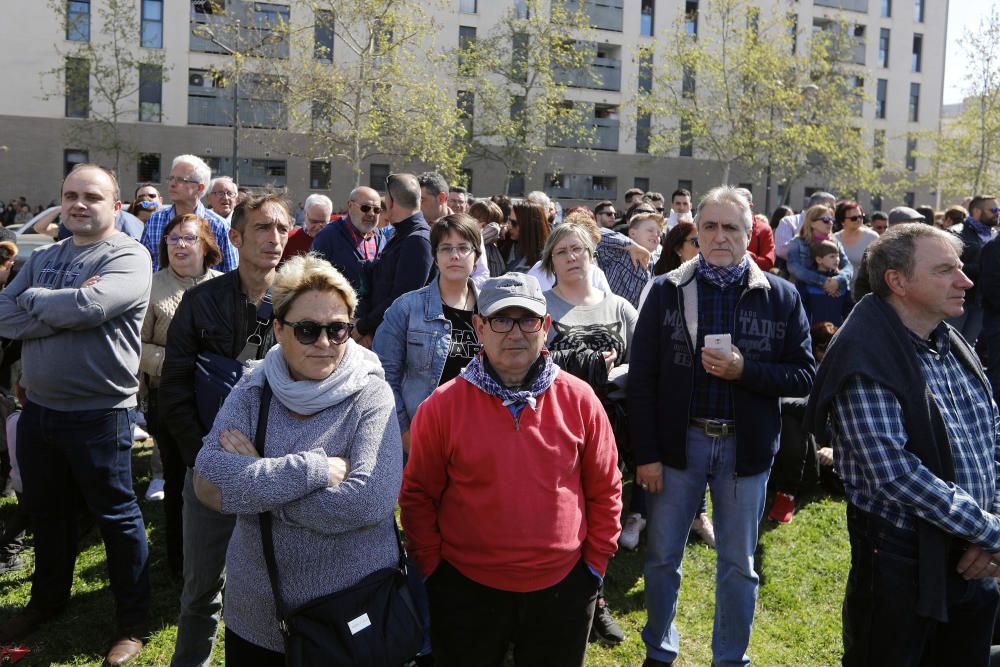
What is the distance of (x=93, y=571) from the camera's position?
15.9 ft

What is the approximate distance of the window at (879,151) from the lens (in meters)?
41.5

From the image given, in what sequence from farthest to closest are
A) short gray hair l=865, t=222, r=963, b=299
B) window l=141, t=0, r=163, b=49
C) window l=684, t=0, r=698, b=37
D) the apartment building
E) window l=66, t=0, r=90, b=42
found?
window l=684, t=0, r=698, b=37 → window l=141, t=0, r=163, b=49 → the apartment building → window l=66, t=0, r=90, b=42 → short gray hair l=865, t=222, r=963, b=299

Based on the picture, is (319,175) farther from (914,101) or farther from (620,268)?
(914,101)

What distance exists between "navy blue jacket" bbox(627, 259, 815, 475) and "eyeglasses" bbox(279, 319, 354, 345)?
153 cm

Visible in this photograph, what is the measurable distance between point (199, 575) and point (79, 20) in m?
34.6

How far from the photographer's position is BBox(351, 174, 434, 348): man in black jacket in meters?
5.22

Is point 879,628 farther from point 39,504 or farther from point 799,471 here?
point 39,504

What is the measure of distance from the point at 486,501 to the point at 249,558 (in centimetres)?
80

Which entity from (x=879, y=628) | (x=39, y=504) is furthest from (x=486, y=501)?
(x=39, y=504)

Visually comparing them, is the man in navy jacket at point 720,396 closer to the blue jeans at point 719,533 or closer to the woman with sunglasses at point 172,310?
the blue jeans at point 719,533

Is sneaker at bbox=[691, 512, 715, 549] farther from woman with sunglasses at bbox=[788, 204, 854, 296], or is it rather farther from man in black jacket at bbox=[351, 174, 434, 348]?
woman with sunglasses at bbox=[788, 204, 854, 296]

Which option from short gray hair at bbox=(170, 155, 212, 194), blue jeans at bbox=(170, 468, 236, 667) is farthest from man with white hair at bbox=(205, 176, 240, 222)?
blue jeans at bbox=(170, 468, 236, 667)

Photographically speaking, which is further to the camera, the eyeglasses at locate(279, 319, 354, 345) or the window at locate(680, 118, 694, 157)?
the window at locate(680, 118, 694, 157)

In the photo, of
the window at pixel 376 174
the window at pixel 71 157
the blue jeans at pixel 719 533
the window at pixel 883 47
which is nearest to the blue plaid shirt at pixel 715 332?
the blue jeans at pixel 719 533
